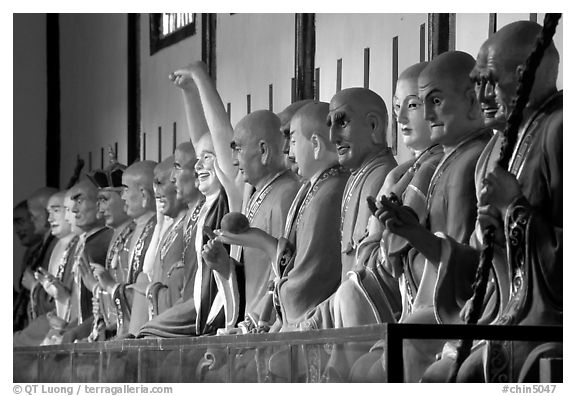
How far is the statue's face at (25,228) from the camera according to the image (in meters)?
13.6

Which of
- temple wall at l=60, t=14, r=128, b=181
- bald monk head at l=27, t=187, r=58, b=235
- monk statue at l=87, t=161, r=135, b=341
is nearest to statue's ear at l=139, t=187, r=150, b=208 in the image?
monk statue at l=87, t=161, r=135, b=341

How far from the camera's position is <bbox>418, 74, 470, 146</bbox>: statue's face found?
256 inches

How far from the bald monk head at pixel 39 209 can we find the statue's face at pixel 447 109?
24.2 feet

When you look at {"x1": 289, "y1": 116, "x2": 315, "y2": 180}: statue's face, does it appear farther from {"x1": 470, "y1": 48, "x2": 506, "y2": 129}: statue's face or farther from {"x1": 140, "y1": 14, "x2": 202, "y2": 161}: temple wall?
{"x1": 140, "y1": 14, "x2": 202, "y2": 161}: temple wall

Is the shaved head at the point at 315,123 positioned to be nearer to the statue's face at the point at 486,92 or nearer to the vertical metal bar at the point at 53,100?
the statue's face at the point at 486,92

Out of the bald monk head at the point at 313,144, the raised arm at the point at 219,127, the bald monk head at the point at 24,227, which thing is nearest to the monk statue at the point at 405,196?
the bald monk head at the point at 313,144

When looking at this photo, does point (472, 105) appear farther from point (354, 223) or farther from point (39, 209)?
point (39, 209)

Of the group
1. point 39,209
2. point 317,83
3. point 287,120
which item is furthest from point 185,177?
point 39,209

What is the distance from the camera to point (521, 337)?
5.32m

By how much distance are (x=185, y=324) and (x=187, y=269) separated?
41 cm

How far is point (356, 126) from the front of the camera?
7.32 meters

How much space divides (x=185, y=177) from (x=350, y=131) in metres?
2.27
